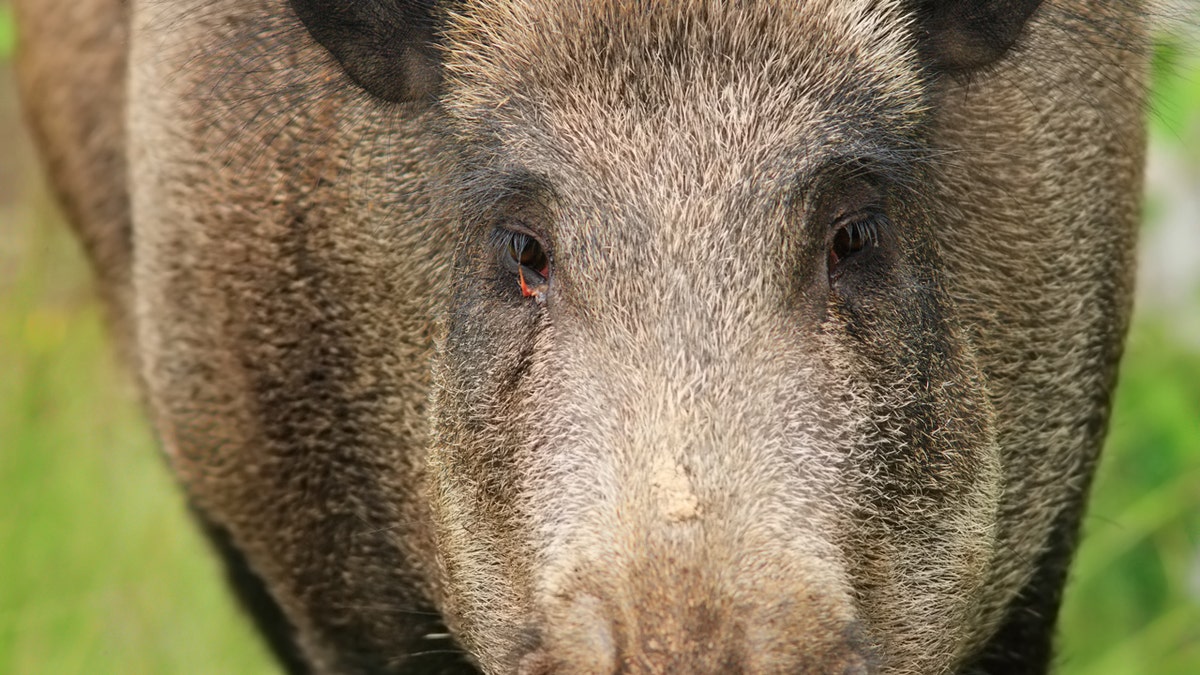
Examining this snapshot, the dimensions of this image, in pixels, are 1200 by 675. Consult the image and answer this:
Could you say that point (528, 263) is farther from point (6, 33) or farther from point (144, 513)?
point (144, 513)

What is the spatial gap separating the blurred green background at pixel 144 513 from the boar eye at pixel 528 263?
197cm

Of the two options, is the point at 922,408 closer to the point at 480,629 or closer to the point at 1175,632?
the point at 480,629

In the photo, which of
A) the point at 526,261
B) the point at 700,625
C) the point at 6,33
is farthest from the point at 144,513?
the point at 700,625

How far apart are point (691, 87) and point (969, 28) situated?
0.56m

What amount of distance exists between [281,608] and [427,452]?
89 cm

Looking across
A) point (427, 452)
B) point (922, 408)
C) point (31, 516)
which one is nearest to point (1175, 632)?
point (922, 408)

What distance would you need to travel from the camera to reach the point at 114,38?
4.25 metres

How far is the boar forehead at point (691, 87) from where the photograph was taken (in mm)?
2623

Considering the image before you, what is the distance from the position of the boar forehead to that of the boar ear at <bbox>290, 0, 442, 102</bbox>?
0.18 metres

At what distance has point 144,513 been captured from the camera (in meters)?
5.35

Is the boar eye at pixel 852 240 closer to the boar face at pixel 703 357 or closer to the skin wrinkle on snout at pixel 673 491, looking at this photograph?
the boar face at pixel 703 357

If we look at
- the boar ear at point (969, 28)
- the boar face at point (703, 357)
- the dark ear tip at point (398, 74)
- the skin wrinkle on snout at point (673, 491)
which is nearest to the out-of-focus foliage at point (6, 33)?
the dark ear tip at point (398, 74)

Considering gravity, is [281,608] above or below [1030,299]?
below

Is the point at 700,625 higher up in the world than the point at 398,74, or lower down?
lower down
